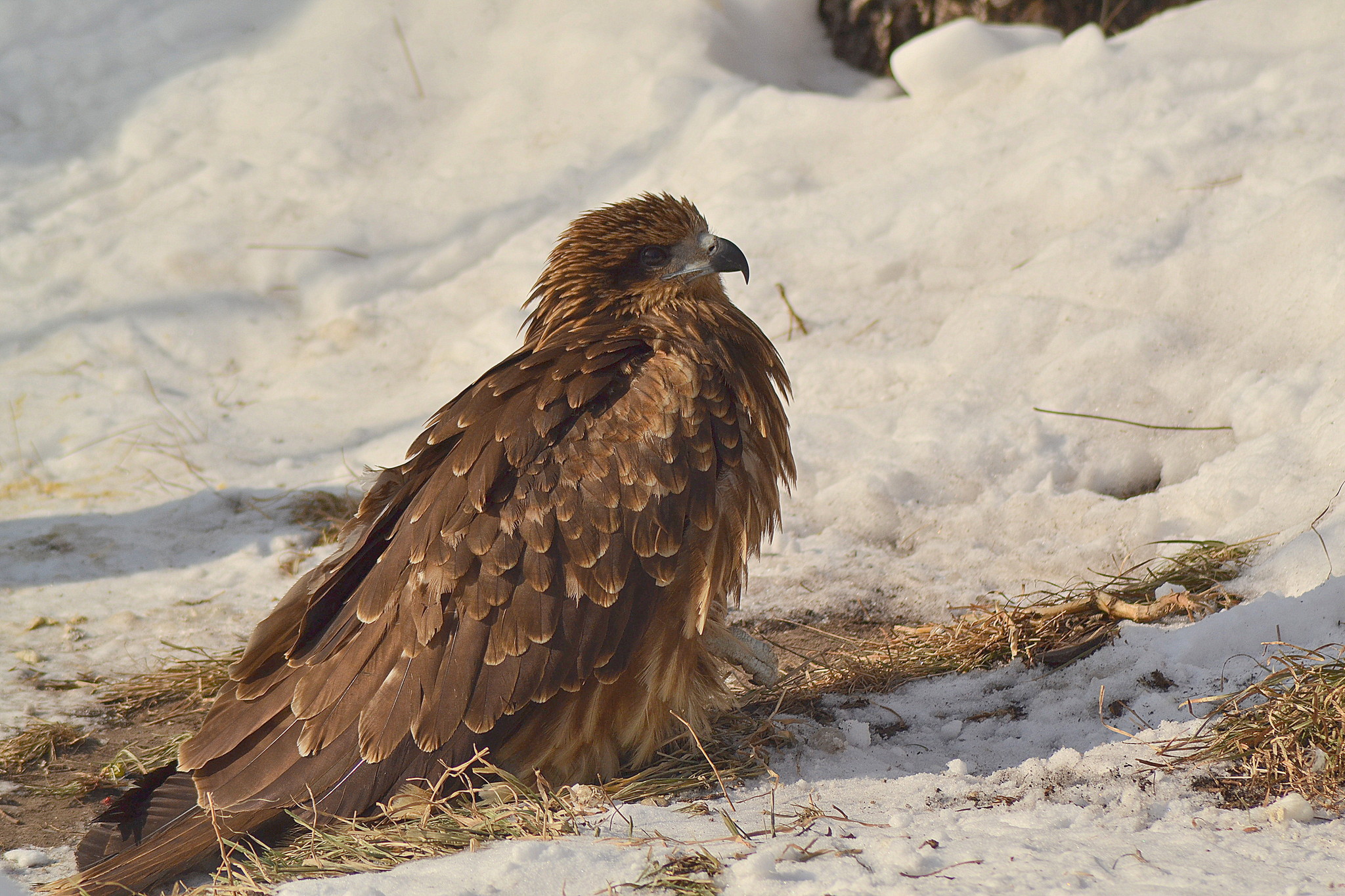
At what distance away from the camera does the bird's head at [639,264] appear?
12.9ft

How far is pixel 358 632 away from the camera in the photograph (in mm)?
3260

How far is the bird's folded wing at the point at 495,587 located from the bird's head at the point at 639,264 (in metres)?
0.57

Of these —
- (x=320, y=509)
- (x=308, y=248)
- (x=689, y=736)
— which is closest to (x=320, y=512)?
(x=320, y=509)

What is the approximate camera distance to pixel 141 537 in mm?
5414

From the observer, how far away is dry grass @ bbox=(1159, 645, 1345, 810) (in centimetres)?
261

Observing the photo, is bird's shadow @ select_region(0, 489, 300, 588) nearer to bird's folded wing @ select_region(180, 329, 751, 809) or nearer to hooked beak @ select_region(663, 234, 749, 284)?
bird's folded wing @ select_region(180, 329, 751, 809)

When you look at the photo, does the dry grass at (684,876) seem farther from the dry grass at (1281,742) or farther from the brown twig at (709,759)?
the dry grass at (1281,742)

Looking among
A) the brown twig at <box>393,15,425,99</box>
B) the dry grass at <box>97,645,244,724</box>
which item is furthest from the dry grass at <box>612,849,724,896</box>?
the brown twig at <box>393,15,425,99</box>

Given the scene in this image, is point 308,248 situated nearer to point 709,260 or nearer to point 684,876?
point 709,260

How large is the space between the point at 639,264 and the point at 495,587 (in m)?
1.34

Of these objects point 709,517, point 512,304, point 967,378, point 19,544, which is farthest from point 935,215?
point 19,544

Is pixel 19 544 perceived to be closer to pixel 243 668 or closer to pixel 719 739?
pixel 243 668

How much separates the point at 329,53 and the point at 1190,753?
7569mm

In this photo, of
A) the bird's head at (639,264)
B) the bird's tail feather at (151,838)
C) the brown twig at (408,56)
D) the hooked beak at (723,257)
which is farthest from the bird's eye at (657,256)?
the brown twig at (408,56)
